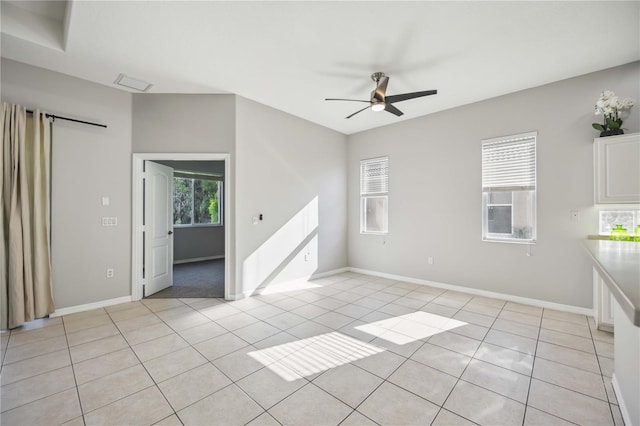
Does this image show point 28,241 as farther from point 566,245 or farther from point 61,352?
point 566,245

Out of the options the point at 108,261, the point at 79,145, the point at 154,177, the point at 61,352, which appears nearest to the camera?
the point at 61,352

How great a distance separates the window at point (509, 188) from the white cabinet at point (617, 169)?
726 mm

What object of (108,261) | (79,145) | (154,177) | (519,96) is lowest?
(108,261)

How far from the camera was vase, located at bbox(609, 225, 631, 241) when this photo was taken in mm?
2940

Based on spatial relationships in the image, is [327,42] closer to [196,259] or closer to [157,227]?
[157,227]

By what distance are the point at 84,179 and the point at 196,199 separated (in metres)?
3.90

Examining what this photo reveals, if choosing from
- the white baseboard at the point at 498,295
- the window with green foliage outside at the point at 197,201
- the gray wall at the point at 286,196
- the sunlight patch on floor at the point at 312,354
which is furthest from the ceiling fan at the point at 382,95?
the window with green foliage outside at the point at 197,201

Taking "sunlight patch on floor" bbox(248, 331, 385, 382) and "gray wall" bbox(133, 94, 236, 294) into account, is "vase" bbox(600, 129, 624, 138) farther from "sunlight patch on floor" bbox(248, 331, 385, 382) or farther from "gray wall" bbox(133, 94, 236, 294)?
"gray wall" bbox(133, 94, 236, 294)

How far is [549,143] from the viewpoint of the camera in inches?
145

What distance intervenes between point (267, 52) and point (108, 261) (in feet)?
11.5

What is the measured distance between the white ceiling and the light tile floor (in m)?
3.07

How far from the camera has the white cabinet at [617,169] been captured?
2926mm

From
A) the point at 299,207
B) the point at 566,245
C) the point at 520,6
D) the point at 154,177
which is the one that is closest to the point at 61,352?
the point at 154,177

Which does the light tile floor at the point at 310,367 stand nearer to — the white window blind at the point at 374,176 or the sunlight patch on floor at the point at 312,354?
the sunlight patch on floor at the point at 312,354
